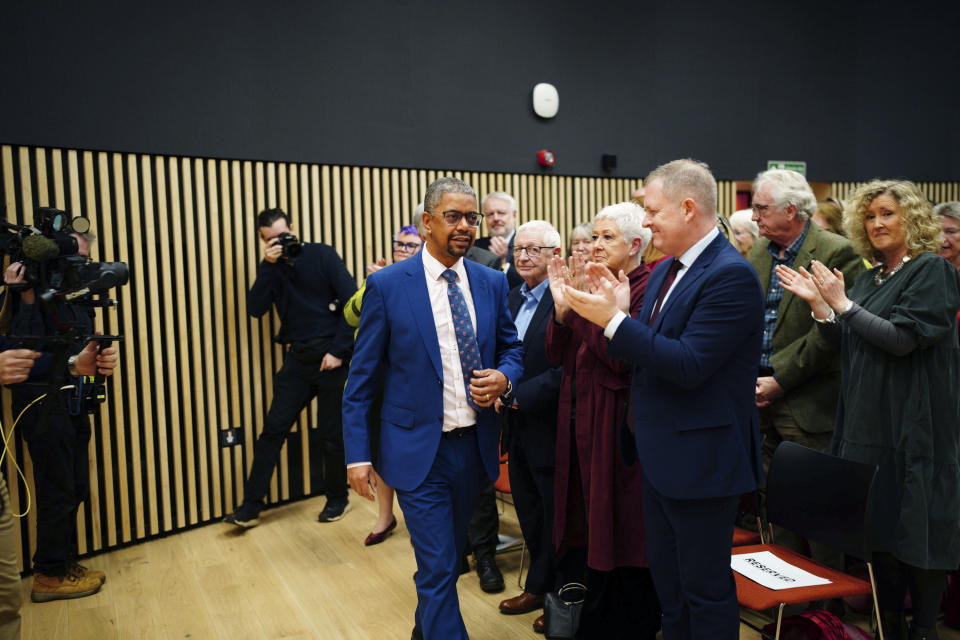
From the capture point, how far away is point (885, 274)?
2799mm

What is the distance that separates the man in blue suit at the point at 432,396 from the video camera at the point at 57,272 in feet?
3.49

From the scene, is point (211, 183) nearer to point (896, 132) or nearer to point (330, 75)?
point (330, 75)

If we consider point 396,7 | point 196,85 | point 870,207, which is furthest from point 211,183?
point 870,207

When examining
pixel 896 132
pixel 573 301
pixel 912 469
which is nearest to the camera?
pixel 573 301

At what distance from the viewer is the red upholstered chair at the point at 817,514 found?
2348mm

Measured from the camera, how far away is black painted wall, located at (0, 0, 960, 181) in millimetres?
4008

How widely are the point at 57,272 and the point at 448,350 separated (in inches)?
61.1

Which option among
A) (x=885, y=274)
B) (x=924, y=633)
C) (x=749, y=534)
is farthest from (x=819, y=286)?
(x=924, y=633)

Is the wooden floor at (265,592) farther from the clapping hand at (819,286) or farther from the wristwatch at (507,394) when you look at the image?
the clapping hand at (819,286)

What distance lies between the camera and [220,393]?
4633mm

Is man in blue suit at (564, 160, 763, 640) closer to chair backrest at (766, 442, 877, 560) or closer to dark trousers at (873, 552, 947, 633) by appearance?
chair backrest at (766, 442, 877, 560)

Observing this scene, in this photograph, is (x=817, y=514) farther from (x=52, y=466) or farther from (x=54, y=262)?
(x=52, y=466)

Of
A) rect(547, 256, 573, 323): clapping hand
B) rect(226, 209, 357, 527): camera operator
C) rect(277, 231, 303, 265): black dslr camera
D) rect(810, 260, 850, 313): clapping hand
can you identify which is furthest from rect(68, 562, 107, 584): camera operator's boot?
rect(810, 260, 850, 313): clapping hand

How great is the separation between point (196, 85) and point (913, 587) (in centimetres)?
458
